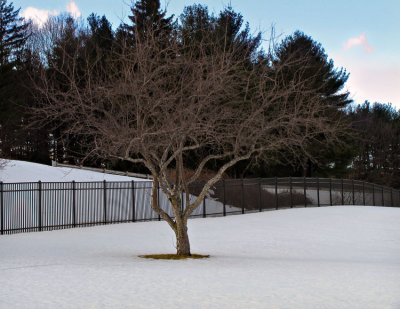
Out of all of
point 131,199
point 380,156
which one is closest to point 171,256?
point 131,199

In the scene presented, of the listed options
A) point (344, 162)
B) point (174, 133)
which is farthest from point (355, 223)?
point (344, 162)

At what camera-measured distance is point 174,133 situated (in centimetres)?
1365

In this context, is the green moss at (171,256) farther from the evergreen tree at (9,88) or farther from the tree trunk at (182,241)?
the evergreen tree at (9,88)

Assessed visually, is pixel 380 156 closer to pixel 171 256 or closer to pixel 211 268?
pixel 171 256

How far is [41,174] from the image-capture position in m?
34.9

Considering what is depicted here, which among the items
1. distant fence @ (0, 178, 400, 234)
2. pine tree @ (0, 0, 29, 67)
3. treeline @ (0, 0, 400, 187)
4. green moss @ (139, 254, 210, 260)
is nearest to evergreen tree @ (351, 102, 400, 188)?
treeline @ (0, 0, 400, 187)

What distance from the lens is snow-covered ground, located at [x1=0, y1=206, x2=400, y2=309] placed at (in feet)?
29.6

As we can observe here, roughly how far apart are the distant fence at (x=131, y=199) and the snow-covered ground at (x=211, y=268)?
1.79m

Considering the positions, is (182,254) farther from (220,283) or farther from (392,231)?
(392,231)

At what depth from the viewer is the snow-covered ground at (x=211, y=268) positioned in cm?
902

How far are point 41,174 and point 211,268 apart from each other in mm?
24228

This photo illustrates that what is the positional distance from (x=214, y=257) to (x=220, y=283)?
4796mm

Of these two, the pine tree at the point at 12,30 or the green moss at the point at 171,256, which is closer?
the green moss at the point at 171,256

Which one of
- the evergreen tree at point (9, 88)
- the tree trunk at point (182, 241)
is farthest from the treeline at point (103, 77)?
the tree trunk at point (182, 241)
